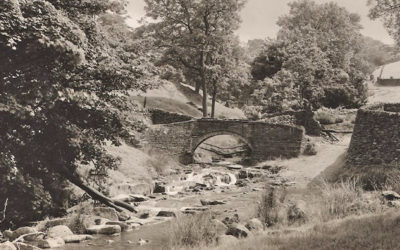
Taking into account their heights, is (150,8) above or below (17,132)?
above

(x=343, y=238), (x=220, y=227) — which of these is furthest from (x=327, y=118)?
(x=343, y=238)

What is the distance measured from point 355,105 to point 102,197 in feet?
102

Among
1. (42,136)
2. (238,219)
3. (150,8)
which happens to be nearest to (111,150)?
(42,136)

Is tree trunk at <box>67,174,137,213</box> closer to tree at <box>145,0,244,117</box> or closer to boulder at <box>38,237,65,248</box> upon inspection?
boulder at <box>38,237,65,248</box>

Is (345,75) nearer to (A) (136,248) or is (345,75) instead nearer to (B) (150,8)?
(B) (150,8)

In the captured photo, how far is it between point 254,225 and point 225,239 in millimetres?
1685

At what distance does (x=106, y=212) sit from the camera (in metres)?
15.4

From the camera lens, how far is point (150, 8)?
37.4m

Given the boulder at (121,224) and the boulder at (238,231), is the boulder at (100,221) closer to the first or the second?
the boulder at (121,224)

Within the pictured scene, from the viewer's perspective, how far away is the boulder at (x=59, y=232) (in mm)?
12666

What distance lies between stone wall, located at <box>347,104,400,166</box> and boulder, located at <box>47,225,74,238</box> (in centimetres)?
1312

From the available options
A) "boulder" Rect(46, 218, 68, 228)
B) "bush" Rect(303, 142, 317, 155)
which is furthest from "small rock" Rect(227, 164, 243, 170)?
"boulder" Rect(46, 218, 68, 228)

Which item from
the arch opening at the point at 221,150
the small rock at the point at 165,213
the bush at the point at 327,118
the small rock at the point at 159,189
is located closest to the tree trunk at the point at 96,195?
the small rock at the point at 165,213

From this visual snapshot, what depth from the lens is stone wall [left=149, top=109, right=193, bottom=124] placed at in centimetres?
3689
